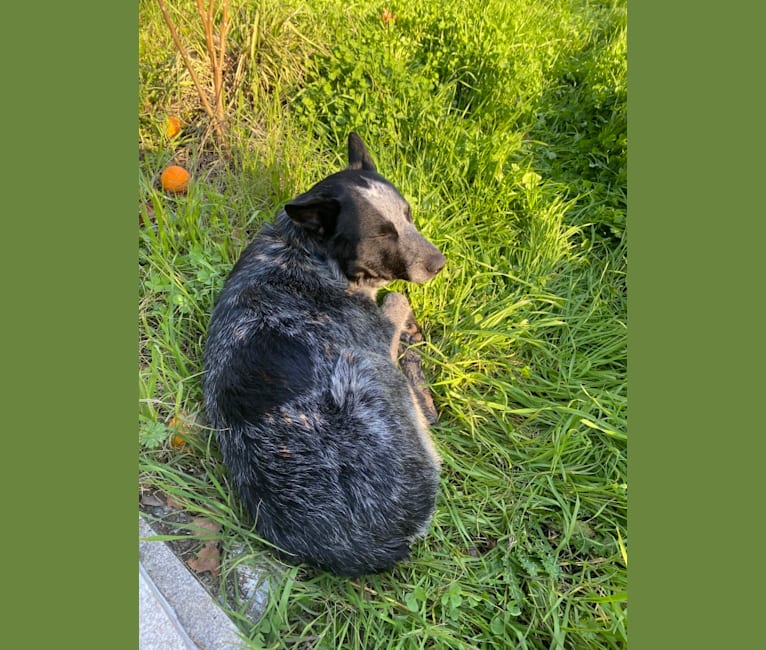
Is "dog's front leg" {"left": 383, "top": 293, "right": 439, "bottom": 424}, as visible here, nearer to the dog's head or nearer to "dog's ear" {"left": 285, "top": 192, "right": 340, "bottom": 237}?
the dog's head

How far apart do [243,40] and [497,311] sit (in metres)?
2.90

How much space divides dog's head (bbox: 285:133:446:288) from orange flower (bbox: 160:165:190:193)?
1.26 m

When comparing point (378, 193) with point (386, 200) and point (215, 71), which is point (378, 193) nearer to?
point (386, 200)

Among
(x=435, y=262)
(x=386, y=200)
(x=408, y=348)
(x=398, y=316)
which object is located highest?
(x=386, y=200)

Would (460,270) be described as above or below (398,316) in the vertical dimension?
above

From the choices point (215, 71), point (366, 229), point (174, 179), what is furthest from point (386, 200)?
point (215, 71)

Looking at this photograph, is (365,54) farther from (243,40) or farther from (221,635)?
(221,635)

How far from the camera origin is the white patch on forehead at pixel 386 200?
111 inches

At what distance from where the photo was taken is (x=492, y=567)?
Result: 260cm

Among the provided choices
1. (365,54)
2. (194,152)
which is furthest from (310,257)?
(365,54)

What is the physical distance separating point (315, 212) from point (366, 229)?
0.96ft

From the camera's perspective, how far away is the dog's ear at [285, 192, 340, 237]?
2.62 meters

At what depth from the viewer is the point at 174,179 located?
3.55 meters

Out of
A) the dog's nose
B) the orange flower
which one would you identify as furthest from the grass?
the dog's nose
